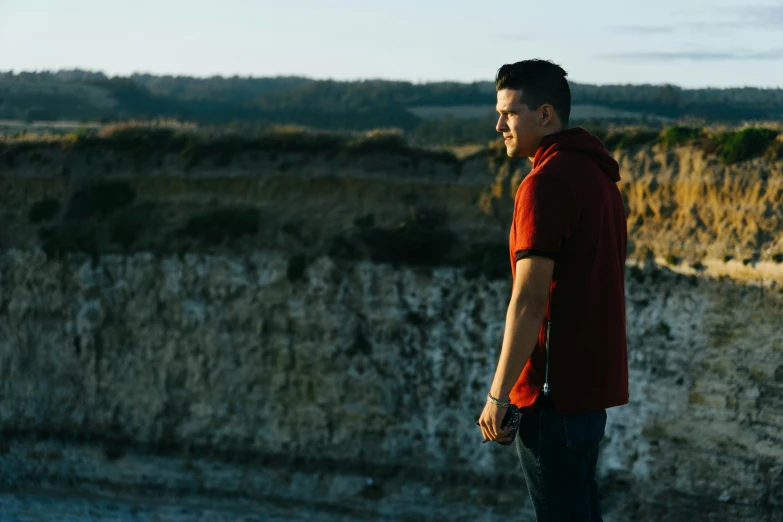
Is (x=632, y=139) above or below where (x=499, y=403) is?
above

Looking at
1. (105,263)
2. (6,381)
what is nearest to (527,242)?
(105,263)

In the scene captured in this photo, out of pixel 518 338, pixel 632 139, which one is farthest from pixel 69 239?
pixel 518 338

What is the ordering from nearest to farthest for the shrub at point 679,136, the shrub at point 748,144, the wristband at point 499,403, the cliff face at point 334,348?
the wristband at point 499,403 < the cliff face at point 334,348 < the shrub at point 748,144 < the shrub at point 679,136

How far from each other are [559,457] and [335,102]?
6516 centimetres

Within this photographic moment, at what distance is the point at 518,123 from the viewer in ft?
15.7

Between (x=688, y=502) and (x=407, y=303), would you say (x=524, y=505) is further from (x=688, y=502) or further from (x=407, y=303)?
(x=407, y=303)

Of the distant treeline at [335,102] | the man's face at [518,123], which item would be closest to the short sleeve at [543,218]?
the man's face at [518,123]

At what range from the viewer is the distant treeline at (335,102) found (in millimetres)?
52375

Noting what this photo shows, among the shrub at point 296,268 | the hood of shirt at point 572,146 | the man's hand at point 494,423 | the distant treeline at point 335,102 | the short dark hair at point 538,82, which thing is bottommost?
the shrub at point 296,268

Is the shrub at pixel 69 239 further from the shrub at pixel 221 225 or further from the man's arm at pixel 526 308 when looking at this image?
the man's arm at pixel 526 308

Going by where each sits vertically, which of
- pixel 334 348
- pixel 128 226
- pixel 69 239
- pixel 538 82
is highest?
pixel 538 82

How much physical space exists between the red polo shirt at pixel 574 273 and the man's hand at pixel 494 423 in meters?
0.18

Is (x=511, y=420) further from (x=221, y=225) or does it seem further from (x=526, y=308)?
(x=221, y=225)

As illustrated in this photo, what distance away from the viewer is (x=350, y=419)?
1833 centimetres
